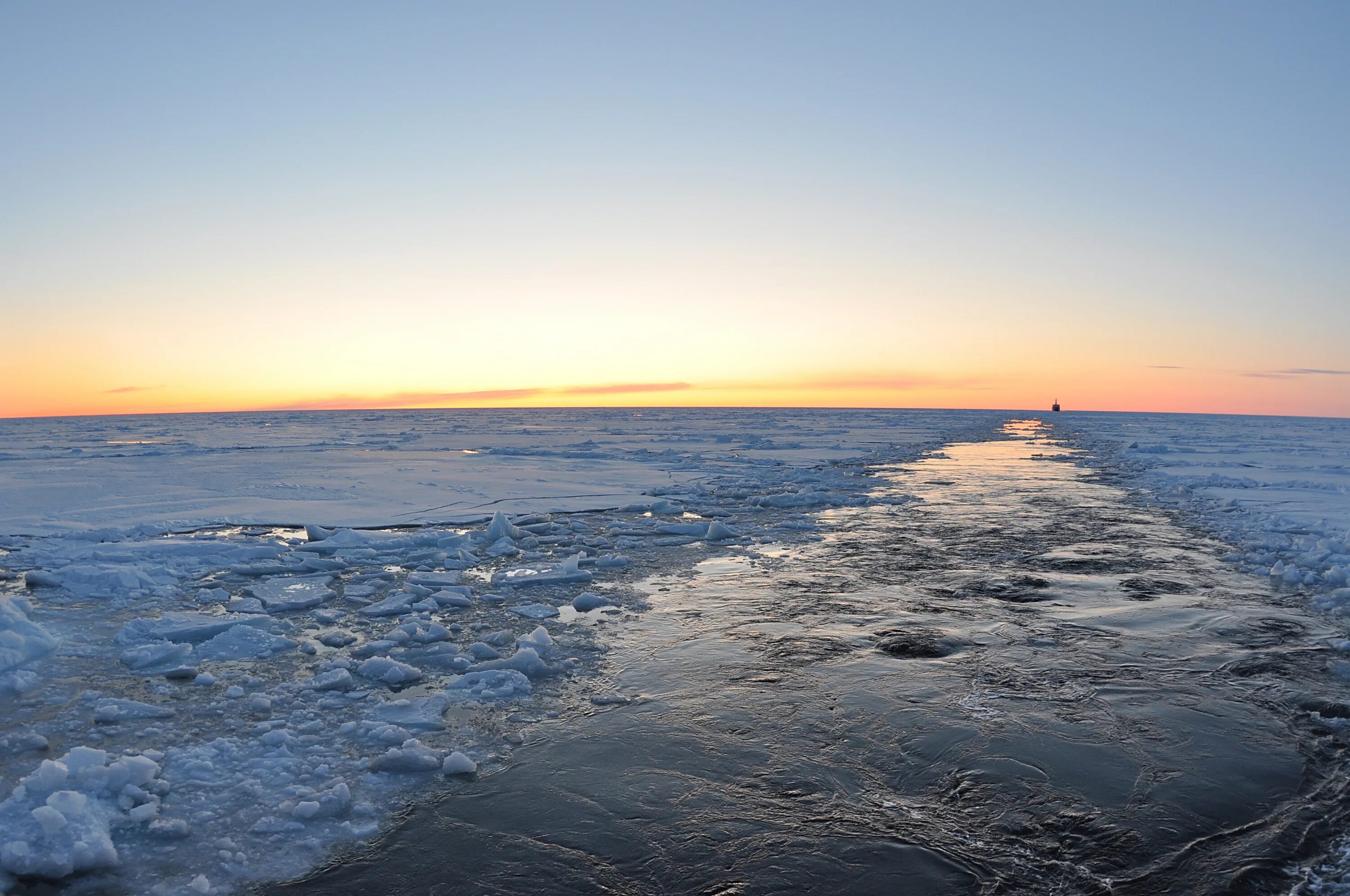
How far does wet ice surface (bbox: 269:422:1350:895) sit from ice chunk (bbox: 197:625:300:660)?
2217 mm

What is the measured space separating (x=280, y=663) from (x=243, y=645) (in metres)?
0.46

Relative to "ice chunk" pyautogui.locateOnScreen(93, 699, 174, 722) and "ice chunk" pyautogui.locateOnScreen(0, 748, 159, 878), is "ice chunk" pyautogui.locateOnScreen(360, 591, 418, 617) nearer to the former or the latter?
"ice chunk" pyautogui.locateOnScreen(93, 699, 174, 722)

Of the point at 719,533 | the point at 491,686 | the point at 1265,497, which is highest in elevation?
the point at 1265,497

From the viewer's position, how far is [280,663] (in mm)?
5102

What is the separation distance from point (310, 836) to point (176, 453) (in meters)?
23.8

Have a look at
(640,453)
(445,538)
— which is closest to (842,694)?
(445,538)

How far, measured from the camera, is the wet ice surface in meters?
2.84

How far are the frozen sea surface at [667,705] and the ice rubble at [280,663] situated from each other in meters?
0.03

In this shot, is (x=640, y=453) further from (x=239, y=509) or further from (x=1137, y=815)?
(x=1137, y=815)

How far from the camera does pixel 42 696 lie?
4.42 metres

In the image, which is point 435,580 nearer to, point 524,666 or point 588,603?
point 588,603

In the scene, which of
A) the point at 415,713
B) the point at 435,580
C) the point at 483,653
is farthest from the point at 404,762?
the point at 435,580

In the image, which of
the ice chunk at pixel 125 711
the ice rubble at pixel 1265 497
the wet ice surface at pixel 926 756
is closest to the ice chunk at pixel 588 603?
A: the wet ice surface at pixel 926 756

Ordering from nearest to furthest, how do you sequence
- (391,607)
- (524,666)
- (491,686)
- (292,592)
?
(491,686)
(524,666)
(391,607)
(292,592)
